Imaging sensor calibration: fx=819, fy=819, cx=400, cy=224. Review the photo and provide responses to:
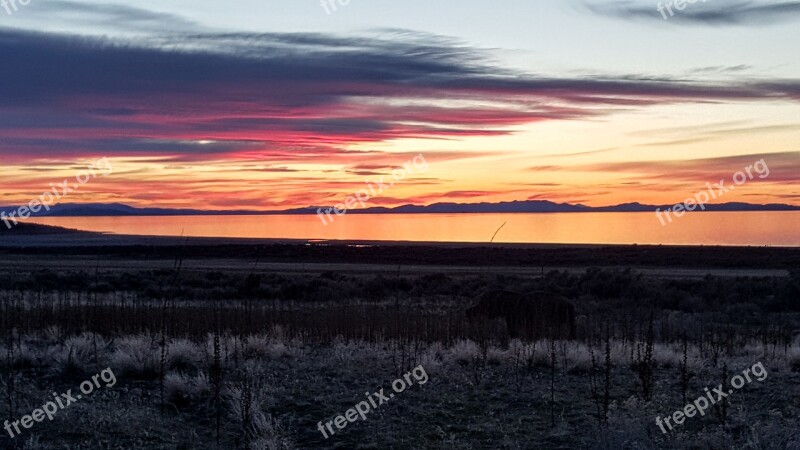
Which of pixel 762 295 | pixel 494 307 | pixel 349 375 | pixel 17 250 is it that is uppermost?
pixel 349 375

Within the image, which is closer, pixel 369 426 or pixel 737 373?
pixel 369 426

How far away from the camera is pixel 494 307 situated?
18.0 meters

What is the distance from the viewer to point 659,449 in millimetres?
7352

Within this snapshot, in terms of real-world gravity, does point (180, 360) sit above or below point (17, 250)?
above

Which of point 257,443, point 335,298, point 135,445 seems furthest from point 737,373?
point 335,298

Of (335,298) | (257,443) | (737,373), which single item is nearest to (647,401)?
(737,373)

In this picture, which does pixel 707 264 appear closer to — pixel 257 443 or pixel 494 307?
pixel 494 307

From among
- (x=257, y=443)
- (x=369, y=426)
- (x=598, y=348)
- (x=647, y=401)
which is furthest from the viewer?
(x=598, y=348)

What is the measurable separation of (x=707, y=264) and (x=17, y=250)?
182ft

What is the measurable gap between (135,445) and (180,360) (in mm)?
2838

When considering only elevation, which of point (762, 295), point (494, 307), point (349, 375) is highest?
point (349, 375)

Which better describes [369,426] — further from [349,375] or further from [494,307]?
[494,307]

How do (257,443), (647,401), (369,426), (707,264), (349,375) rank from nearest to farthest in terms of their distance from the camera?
(257,443) → (369,426) → (647,401) → (349,375) → (707,264)

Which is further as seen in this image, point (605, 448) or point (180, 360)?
point (180, 360)
